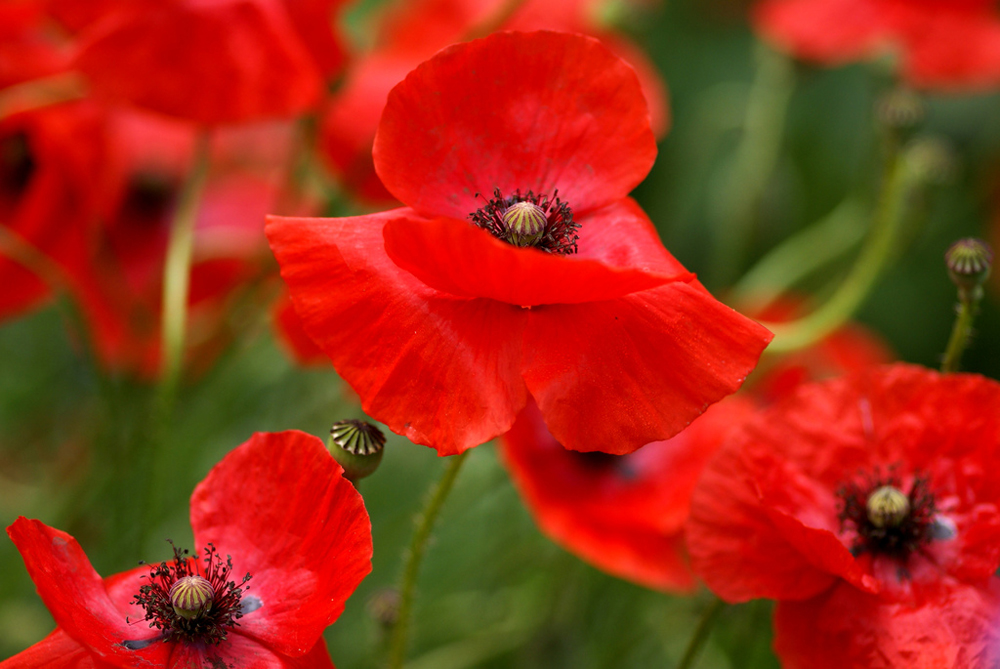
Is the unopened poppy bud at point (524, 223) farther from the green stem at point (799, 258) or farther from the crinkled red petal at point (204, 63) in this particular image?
the green stem at point (799, 258)

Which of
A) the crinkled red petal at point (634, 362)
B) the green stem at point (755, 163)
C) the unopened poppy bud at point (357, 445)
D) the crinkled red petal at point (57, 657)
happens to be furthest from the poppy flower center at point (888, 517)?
the green stem at point (755, 163)

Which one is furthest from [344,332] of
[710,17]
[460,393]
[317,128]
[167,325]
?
[710,17]

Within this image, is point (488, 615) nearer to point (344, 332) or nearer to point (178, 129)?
point (344, 332)

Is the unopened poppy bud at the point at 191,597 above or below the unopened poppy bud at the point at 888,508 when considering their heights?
above

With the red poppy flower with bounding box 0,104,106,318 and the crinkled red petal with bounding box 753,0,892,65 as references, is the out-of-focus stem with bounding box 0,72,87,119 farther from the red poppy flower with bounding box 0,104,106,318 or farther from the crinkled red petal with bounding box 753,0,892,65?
the crinkled red petal with bounding box 753,0,892,65

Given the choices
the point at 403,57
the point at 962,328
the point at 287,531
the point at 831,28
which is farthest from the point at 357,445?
the point at 831,28

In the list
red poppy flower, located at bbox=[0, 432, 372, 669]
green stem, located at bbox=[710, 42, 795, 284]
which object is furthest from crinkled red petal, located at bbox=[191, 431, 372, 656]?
green stem, located at bbox=[710, 42, 795, 284]
